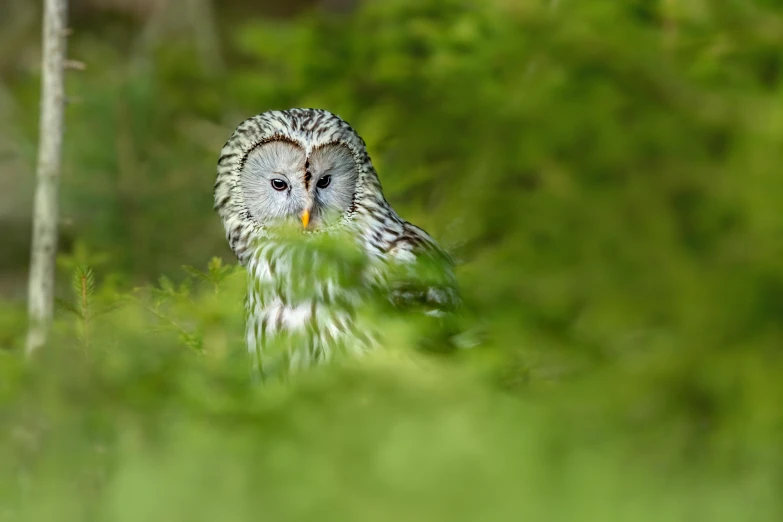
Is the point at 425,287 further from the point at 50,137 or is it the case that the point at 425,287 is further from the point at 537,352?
the point at 50,137

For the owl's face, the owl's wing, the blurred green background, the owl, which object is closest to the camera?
the blurred green background

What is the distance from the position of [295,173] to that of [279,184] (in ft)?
0.29

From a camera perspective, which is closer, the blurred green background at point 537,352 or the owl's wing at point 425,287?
the blurred green background at point 537,352

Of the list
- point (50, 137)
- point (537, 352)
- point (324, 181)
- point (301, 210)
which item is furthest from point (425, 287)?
point (50, 137)

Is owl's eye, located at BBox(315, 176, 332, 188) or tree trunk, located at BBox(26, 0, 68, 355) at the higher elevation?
tree trunk, located at BBox(26, 0, 68, 355)

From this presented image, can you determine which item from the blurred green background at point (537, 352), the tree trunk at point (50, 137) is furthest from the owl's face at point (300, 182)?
the tree trunk at point (50, 137)

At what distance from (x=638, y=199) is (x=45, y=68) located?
2699 mm

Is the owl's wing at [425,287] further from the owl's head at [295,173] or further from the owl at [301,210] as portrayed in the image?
the owl's head at [295,173]

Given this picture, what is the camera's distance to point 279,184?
3.47 metres

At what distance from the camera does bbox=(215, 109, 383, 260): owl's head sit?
3379mm

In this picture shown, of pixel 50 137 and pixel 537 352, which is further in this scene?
pixel 50 137

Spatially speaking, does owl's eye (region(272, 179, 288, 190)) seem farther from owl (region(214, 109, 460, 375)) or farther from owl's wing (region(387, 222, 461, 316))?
owl's wing (region(387, 222, 461, 316))

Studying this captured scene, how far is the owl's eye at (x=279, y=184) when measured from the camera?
345 cm

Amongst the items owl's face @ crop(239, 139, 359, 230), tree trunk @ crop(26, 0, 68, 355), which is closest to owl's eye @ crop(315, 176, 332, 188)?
owl's face @ crop(239, 139, 359, 230)
